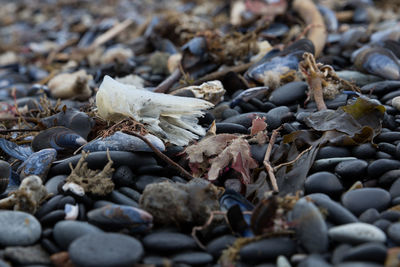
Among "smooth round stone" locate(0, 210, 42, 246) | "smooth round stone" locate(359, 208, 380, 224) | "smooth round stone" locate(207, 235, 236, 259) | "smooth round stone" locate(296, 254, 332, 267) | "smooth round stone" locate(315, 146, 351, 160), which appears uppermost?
"smooth round stone" locate(0, 210, 42, 246)

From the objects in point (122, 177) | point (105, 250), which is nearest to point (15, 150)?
point (122, 177)

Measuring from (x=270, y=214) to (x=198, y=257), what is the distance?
1.31 feet

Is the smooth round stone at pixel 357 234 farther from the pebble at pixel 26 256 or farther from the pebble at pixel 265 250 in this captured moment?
the pebble at pixel 26 256

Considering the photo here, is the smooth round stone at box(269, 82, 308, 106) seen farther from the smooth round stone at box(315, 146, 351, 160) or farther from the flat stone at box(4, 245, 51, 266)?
the flat stone at box(4, 245, 51, 266)

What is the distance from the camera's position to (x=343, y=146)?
2668 millimetres

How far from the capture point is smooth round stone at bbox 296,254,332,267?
5.76ft

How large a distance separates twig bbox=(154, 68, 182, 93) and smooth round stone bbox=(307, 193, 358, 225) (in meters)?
2.09

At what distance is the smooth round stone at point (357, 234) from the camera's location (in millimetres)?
1861

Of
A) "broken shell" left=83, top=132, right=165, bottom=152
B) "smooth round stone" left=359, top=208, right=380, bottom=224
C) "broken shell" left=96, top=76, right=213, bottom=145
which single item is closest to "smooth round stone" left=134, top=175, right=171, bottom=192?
"broken shell" left=83, top=132, right=165, bottom=152

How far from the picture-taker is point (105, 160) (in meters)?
2.52

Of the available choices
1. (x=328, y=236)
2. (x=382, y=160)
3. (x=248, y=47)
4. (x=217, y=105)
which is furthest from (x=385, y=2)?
(x=328, y=236)

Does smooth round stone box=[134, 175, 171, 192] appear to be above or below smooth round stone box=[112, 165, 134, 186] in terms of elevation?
below

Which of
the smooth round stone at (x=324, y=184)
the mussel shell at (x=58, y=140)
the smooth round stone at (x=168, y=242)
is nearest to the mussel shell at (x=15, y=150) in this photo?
the mussel shell at (x=58, y=140)

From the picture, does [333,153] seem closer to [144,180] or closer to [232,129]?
[232,129]
